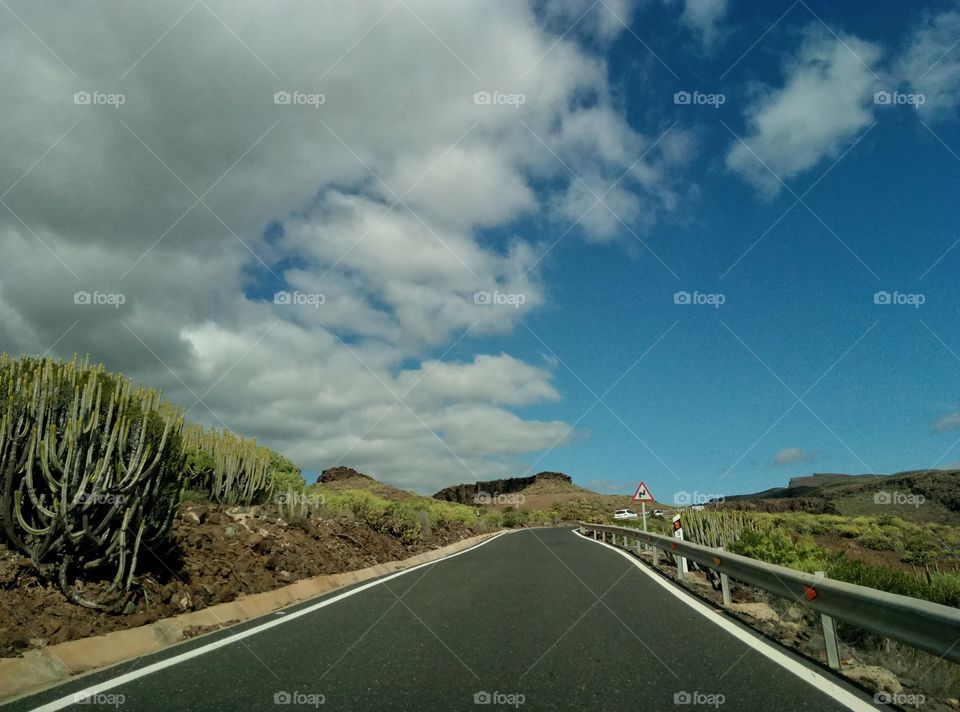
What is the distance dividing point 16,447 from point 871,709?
27.7ft

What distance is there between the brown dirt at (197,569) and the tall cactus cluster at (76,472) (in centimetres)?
22

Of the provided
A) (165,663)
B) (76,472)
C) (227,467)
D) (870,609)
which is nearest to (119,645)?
(165,663)

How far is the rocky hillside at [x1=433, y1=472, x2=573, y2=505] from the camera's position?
172375mm

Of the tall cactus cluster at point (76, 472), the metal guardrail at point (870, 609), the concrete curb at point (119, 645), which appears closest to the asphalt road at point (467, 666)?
the concrete curb at point (119, 645)

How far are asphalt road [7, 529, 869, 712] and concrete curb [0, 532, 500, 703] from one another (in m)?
0.41

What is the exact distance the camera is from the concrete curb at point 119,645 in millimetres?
5375

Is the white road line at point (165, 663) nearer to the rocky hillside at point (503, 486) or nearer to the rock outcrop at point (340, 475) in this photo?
the rock outcrop at point (340, 475)

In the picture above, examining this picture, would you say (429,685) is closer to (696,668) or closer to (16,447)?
(696,668)

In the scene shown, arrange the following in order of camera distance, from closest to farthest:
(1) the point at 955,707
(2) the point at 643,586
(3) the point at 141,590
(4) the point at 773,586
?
(1) the point at 955,707 → (4) the point at 773,586 → (3) the point at 141,590 → (2) the point at 643,586

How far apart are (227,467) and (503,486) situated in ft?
543

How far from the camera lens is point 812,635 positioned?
24.6 ft

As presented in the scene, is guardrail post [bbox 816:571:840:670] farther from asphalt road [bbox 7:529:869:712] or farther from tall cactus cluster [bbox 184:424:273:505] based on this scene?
tall cactus cluster [bbox 184:424:273:505]

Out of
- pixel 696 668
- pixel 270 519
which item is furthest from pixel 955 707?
pixel 270 519

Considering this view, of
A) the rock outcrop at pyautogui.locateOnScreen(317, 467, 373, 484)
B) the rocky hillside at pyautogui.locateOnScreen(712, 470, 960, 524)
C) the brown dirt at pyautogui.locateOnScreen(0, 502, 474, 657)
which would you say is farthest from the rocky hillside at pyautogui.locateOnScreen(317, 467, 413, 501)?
the brown dirt at pyautogui.locateOnScreen(0, 502, 474, 657)
